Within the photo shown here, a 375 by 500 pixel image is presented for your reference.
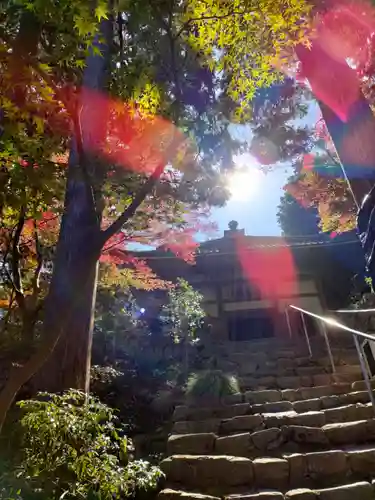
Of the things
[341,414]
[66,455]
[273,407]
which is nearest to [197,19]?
[66,455]

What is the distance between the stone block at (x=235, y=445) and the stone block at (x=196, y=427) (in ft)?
1.18

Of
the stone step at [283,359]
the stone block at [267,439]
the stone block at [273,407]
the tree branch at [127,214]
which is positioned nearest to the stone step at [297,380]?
the stone step at [283,359]

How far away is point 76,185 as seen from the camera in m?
4.10

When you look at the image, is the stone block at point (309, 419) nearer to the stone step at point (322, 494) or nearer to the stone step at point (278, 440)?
the stone step at point (278, 440)

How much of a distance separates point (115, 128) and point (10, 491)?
9.57 feet

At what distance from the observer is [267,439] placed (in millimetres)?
4234

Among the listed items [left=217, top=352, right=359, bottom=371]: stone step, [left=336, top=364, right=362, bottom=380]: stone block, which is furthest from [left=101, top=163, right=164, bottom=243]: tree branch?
[left=217, top=352, right=359, bottom=371]: stone step

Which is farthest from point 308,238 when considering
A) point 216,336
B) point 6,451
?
point 6,451

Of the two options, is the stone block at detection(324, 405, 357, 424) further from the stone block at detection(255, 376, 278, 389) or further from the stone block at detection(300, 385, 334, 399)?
the stone block at detection(255, 376, 278, 389)

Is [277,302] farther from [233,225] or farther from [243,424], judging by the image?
[243,424]

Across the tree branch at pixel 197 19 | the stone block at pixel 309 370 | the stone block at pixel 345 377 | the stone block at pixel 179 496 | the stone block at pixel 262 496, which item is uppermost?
the tree branch at pixel 197 19

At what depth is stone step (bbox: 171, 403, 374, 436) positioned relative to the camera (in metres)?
4.52

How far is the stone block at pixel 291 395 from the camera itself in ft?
17.9

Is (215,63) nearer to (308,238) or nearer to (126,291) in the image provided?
(126,291)
